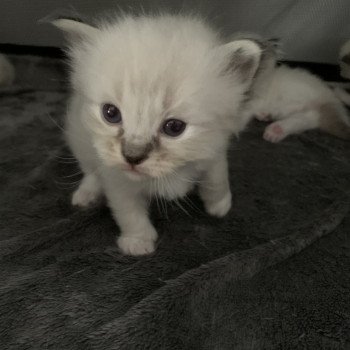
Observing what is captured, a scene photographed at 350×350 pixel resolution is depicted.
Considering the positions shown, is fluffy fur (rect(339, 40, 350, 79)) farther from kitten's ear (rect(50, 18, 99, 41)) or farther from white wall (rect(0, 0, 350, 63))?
kitten's ear (rect(50, 18, 99, 41))

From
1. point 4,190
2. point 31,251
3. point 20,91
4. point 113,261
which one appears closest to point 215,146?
point 113,261

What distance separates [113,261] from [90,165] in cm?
31

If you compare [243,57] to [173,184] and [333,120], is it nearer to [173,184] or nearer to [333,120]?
[173,184]

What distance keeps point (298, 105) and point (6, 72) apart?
1339 millimetres

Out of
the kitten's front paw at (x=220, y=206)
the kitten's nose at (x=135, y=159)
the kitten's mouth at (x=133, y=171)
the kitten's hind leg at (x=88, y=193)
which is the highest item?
the kitten's nose at (x=135, y=159)

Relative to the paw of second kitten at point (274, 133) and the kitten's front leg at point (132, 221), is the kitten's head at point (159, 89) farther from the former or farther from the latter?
the paw of second kitten at point (274, 133)

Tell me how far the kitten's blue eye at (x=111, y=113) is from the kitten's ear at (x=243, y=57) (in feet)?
0.88

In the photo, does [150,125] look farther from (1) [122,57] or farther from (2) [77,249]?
(2) [77,249]

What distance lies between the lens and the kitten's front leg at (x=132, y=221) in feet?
3.84

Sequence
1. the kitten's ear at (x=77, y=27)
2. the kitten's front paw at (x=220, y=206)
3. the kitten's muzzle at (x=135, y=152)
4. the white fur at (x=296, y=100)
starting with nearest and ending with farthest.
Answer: the kitten's muzzle at (x=135, y=152) < the kitten's ear at (x=77, y=27) < the kitten's front paw at (x=220, y=206) < the white fur at (x=296, y=100)

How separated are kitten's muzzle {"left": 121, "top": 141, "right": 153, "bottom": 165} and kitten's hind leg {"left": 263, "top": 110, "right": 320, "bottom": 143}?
1034mm

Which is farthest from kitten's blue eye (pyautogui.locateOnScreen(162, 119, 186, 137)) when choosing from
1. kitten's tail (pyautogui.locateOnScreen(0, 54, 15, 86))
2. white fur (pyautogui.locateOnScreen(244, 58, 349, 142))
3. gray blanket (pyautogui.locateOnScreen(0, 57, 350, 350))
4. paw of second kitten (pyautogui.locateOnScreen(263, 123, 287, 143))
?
kitten's tail (pyautogui.locateOnScreen(0, 54, 15, 86))

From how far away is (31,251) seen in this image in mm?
1188

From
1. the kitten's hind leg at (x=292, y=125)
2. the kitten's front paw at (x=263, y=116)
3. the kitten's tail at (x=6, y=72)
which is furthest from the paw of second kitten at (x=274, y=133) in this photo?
the kitten's tail at (x=6, y=72)
